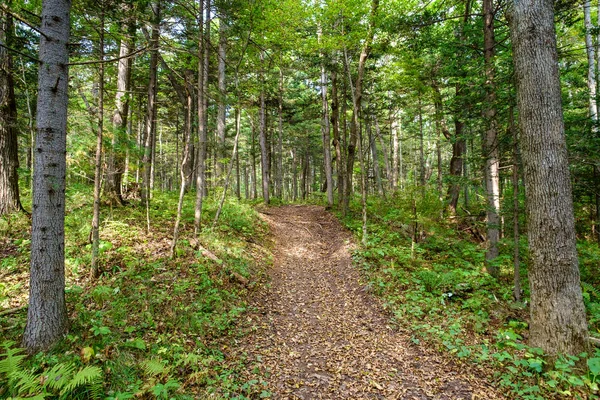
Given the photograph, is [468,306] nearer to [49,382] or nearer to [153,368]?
[153,368]

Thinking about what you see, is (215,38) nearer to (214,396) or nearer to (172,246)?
(172,246)

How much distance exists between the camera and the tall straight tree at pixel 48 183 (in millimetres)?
3309

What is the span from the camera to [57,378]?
2939 mm

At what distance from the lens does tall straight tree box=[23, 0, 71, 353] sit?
331cm

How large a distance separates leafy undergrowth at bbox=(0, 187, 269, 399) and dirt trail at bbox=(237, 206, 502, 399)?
0.55 meters

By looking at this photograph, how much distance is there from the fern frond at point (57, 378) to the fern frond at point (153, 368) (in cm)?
79

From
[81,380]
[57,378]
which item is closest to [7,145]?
[57,378]

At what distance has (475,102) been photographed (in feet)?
24.1

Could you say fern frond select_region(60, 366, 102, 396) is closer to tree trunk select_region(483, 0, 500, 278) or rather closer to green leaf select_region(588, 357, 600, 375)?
green leaf select_region(588, 357, 600, 375)

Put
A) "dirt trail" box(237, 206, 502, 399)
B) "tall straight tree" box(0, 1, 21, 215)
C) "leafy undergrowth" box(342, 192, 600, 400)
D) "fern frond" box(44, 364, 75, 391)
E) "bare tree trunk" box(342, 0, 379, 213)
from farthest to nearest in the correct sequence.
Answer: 1. "bare tree trunk" box(342, 0, 379, 213)
2. "tall straight tree" box(0, 1, 21, 215)
3. "dirt trail" box(237, 206, 502, 399)
4. "leafy undergrowth" box(342, 192, 600, 400)
5. "fern frond" box(44, 364, 75, 391)

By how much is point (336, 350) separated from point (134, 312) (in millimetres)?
3442

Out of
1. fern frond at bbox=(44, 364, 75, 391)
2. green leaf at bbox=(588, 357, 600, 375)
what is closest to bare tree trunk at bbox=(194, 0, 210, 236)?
fern frond at bbox=(44, 364, 75, 391)

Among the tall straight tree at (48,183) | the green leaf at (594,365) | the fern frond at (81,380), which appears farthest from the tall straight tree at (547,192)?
the tall straight tree at (48,183)

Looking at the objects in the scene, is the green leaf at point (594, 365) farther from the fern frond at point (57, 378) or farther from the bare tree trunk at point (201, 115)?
the bare tree trunk at point (201, 115)
